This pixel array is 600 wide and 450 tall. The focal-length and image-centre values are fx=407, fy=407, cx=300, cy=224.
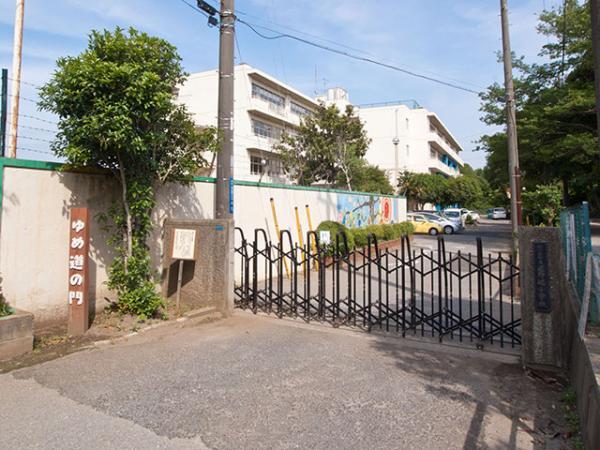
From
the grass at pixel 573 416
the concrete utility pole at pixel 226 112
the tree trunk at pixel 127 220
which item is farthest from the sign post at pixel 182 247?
the grass at pixel 573 416

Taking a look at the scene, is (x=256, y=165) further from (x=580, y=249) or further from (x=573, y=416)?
(x=573, y=416)

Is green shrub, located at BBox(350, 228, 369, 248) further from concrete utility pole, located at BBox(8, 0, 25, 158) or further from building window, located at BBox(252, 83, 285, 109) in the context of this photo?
building window, located at BBox(252, 83, 285, 109)

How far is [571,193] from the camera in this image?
31406mm

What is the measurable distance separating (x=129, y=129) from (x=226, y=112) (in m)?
2.32

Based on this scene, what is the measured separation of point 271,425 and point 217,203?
4.65m

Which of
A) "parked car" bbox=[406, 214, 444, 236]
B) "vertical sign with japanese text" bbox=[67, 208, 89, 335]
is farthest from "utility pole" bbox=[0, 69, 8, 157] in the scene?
"parked car" bbox=[406, 214, 444, 236]

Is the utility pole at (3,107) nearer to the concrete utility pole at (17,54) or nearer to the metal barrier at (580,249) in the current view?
the concrete utility pole at (17,54)

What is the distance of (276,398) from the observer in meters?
3.68

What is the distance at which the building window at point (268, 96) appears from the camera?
3189 cm

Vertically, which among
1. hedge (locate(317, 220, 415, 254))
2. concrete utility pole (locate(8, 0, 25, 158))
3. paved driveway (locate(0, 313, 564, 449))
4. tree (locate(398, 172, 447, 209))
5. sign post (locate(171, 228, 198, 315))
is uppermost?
tree (locate(398, 172, 447, 209))

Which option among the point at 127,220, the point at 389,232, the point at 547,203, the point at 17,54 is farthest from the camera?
the point at 389,232

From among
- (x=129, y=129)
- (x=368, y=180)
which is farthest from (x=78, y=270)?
(x=368, y=180)

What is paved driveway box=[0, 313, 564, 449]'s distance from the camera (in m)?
3.05

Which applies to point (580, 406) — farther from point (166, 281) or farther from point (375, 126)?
point (375, 126)
